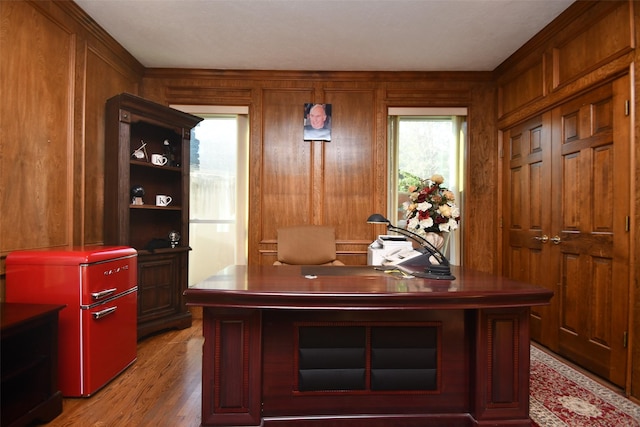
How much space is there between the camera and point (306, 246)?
11.4ft

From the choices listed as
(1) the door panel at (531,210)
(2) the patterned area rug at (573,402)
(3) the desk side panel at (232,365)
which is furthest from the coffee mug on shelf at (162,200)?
(1) the door panel at (531,210)

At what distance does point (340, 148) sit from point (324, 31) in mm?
1327

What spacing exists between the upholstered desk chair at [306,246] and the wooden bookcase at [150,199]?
1048 mm

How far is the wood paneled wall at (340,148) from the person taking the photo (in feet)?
13.3

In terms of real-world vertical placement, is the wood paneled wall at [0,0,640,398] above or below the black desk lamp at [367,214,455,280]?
above

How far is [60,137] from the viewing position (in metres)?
2.69

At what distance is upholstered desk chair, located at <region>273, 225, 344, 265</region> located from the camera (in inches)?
135

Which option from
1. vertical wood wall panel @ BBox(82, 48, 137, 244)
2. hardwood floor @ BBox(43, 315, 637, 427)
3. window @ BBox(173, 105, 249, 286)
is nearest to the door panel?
hardwood floor @ BBox(43, 315, 637, 427)

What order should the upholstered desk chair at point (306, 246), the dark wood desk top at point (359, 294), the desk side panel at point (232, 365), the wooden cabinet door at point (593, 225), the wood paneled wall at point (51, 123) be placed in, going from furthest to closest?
the upholstered desk chair at point (306, 246) → the wooden cabinet door at point (593, 225) → the wood paneled wall at point (51, 123) → the desk side panel at point (232, 365) → the dark wood desk top at point (359, 294)

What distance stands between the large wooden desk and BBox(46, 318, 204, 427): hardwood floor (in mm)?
504

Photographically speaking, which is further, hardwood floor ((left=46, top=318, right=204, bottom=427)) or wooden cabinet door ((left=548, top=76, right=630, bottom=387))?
wooden cabinet door ((left=548, top=76, right=630, bottom=387))

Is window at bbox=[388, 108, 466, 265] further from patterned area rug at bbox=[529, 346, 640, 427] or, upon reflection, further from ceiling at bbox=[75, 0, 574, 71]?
patterned area rug at bbox=[529, 346, 640, 427]

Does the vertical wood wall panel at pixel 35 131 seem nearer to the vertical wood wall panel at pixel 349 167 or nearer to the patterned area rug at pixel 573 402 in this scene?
the vertical wood wall panel at pixel 349 167

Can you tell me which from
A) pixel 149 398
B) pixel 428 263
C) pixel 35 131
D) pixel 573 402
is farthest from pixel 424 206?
pixel 35 131
